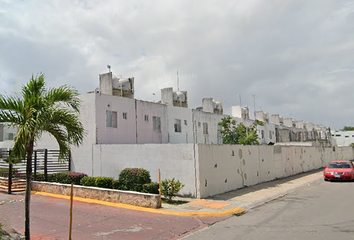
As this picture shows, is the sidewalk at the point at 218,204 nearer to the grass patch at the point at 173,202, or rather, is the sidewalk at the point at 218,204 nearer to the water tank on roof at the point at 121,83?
the grass patch at the point at 173,202

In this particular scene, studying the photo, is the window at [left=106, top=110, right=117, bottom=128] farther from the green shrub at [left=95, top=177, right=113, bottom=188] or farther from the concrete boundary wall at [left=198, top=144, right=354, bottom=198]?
the concrete boundary wall at [left=198, top=144, right=354, bottom=198]

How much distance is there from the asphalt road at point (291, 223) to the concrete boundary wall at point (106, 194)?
3292 mm

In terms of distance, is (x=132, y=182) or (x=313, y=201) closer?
(x=313, y=201)

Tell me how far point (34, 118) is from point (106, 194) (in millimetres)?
7434

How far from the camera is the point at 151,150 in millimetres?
15719

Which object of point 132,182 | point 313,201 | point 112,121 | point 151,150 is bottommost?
point 313,201

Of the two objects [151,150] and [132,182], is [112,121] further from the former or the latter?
[132,182]

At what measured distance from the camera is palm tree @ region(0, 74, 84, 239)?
610cm

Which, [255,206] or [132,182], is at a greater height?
[132,182]

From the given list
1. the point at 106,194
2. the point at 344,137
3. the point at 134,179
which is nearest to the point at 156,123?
the point at 134,179

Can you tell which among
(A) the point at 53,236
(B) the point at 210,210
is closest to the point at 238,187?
(B) the point at 210,210

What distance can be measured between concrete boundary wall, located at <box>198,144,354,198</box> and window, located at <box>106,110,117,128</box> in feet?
28.9

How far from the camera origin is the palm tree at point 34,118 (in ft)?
20.0

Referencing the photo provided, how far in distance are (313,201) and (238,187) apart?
4.64m
